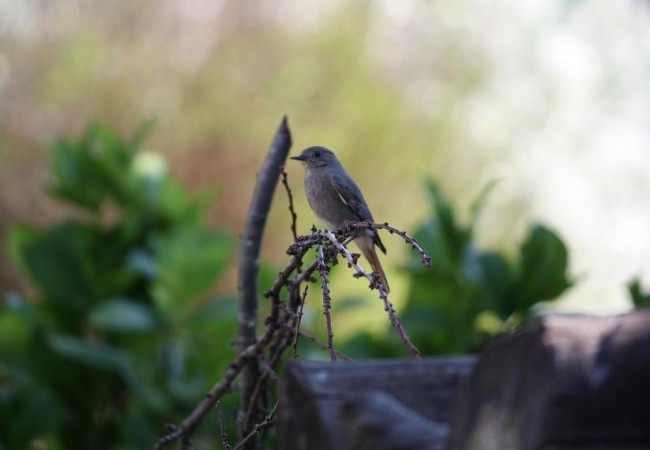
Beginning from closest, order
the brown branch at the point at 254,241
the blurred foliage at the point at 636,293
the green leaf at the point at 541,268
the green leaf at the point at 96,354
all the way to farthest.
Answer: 1. the brown branch at the point at 254,241
2. the blurred foliage at the point at 636,293
3. the green leaf at the point at 541,268
4. the green leaf at the point at 96,354

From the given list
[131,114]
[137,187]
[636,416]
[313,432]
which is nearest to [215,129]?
[131,114]

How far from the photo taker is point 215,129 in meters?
9.59

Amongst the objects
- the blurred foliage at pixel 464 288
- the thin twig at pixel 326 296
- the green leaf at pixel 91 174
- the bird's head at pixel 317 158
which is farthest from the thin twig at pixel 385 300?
the green leaf at pixel 91 174

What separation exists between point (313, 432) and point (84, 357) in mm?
1746

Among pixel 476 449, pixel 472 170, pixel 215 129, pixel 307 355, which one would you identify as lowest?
pixel 476 449

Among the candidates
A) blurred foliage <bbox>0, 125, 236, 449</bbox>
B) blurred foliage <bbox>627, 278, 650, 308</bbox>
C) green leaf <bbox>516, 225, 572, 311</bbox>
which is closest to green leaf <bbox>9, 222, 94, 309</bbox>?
blurred foliage <bbox>0, 125, 236, 449</bbox>

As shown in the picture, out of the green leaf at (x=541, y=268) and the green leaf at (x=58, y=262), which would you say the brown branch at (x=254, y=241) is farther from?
the green leaf at (x=58, y=262)

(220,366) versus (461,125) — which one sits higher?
(461,125)

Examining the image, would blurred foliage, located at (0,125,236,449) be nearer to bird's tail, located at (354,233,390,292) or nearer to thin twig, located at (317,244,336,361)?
bird's tail, located at (354,233,390,292)

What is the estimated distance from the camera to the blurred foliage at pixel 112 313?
11.3 feet

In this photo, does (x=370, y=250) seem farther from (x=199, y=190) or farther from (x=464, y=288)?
(x=199, y=190)

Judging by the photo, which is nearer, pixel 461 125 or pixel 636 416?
pixel 636 416

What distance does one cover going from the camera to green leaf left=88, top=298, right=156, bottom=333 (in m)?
3.42

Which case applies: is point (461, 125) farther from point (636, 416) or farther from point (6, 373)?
point (636, 416)
